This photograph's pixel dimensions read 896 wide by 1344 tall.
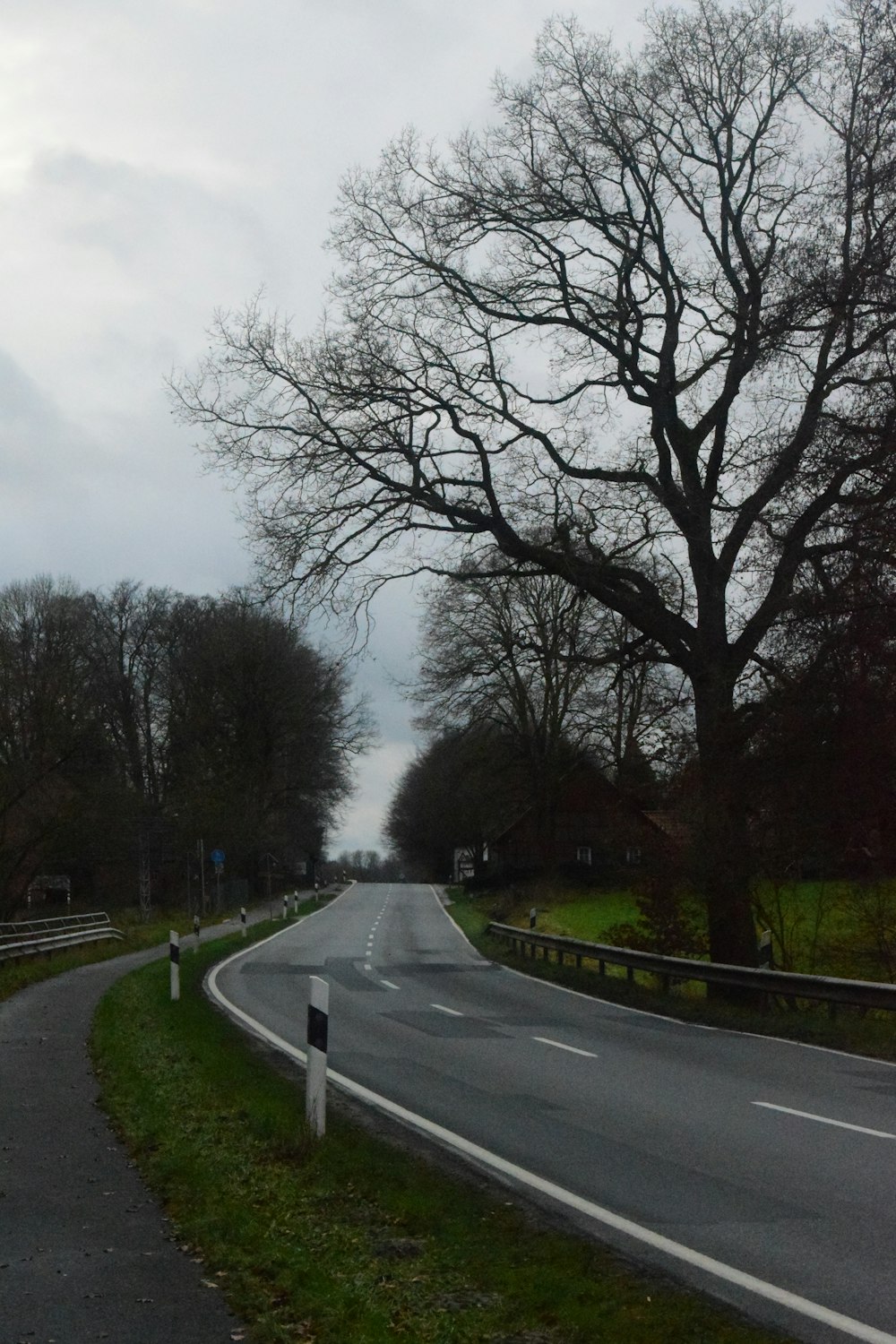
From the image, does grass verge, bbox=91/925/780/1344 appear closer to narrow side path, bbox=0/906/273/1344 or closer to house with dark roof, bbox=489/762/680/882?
narrow side path, bbox=0/906/273/1344

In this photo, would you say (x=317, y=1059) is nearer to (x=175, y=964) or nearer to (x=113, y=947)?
(x=175, y=964)

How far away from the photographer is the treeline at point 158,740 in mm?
49250

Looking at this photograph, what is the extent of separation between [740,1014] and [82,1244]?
13350mm

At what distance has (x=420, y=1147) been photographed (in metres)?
9.53

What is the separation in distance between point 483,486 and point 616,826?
6.22 m

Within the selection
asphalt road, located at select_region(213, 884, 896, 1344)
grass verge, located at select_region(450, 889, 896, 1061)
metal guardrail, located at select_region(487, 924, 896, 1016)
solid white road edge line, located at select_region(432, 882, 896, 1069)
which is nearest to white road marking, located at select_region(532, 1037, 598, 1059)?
asphalt road, located at select_region(213, 884, 896, 1344)

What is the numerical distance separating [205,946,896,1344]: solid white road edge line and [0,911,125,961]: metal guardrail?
20.7 metres

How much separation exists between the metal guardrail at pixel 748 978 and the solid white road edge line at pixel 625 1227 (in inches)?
269

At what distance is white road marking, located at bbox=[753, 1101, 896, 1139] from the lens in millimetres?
9969

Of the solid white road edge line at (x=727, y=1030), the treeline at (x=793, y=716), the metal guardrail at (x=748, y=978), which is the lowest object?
the solid white road edge line at (x=727, y=1030)

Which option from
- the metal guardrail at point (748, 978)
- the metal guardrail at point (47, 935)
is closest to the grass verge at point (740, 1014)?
the metal guardrail at point (748, 978)

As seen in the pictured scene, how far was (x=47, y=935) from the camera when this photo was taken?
36875 millimetres

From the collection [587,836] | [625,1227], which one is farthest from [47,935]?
[587,836]

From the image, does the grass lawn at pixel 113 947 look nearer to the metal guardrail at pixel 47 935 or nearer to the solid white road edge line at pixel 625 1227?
the metal guardrail at pixel 47 935
